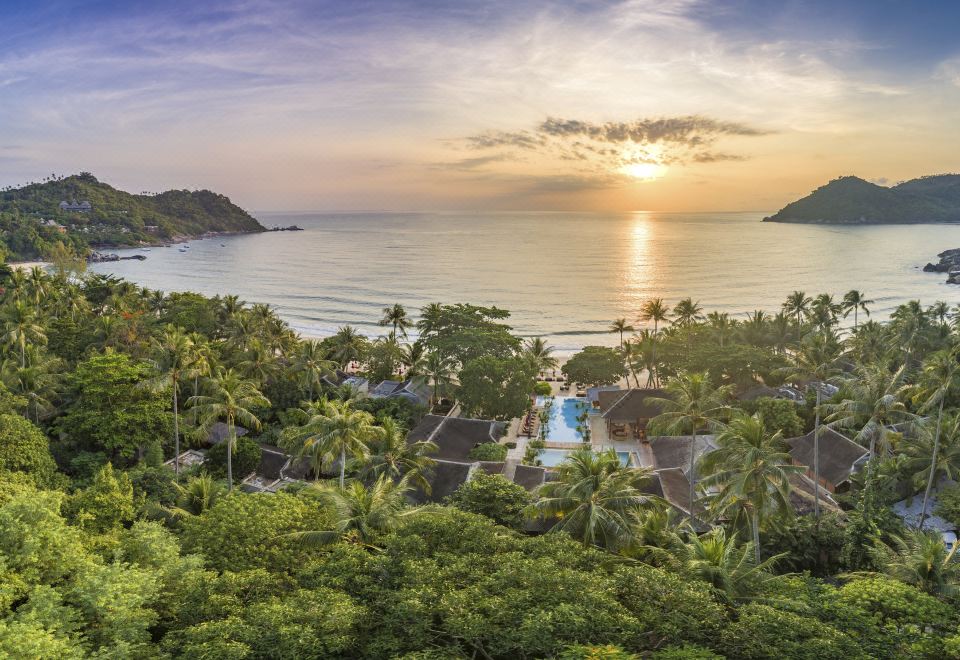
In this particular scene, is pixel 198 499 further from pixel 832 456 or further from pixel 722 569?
pixel 832 456

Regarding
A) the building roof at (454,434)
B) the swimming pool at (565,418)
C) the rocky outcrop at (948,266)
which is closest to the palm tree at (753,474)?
the building roof at (454,434)

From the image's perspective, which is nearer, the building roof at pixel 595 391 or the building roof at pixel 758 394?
the building roof at pixel 758 394

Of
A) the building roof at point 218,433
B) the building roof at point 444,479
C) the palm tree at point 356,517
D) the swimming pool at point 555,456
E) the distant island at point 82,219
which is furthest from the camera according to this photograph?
the distant island at point 82,219

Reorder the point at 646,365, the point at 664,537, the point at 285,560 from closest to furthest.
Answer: the point at 285,560 → the point at 664,537 → the point at 646,365

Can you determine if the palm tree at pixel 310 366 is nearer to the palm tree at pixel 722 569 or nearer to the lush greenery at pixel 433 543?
the lush greenery at pixel 433 543

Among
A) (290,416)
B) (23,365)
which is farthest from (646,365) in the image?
(23,365)

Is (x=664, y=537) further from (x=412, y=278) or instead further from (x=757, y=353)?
(x=412, y=278)
